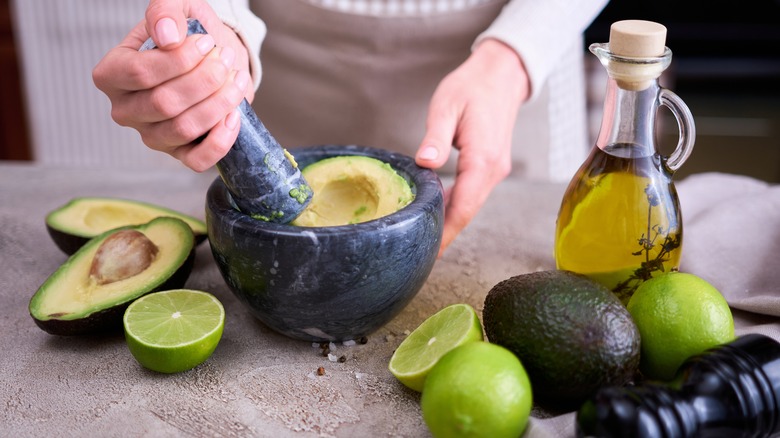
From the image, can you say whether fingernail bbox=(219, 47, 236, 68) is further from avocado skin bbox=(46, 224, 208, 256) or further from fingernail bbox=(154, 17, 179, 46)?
avocado skin bbox=(46, 224, 208, 256)

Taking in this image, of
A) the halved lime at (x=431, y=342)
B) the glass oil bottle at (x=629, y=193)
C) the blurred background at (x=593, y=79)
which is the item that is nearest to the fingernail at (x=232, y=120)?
the halved lime at (x=431, y=342)

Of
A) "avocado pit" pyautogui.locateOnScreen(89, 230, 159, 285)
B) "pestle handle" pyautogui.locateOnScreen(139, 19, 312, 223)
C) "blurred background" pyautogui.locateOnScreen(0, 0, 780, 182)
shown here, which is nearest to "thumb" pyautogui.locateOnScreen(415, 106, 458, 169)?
"pestle handle" pyautogui.locateOnScreen(139, 19, 312, 223)

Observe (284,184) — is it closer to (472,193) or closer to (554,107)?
(472,193)

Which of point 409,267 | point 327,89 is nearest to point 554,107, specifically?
point 327,89

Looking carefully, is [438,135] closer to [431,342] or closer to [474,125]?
[474,125]

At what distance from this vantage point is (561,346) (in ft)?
2.52

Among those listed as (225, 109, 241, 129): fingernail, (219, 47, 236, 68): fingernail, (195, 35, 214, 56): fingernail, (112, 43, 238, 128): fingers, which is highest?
(195, 35, 214, 56): fingernail

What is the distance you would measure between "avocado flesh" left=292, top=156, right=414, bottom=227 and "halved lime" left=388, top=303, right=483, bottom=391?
0.51ft

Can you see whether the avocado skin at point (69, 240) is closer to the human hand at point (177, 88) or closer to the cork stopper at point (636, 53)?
the human hand at point (177, 88)

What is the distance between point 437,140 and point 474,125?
111 mm

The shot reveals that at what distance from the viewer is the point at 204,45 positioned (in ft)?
2.68

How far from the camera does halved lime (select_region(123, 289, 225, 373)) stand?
860mm

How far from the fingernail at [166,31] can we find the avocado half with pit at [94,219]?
0.37 m

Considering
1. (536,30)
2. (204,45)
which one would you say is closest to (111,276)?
(204,45)
